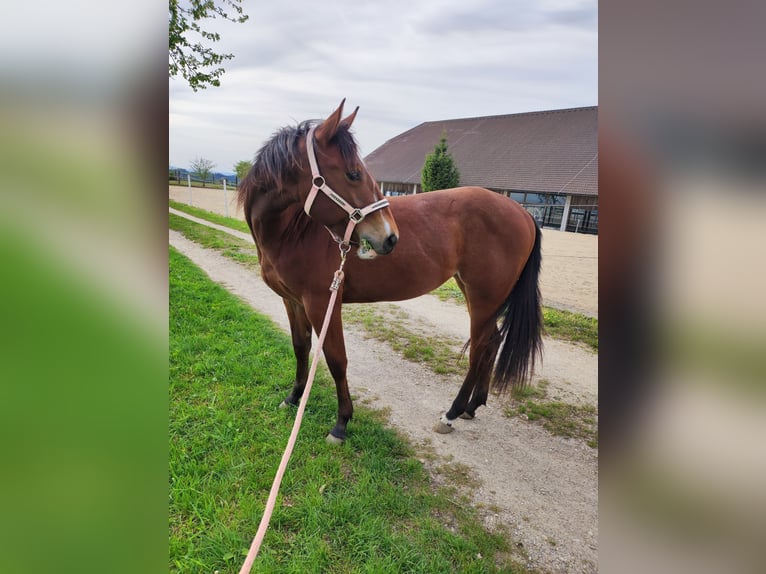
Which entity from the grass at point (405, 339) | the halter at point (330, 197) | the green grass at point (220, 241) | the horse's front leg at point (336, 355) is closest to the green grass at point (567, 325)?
the grass at point (405, 339)

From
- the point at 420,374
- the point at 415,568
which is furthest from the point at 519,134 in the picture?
the point at 415,568

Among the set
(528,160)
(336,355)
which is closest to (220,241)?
(336,355)

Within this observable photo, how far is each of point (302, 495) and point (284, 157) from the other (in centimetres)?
212

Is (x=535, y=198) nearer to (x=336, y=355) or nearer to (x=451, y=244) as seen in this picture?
(x=451, y=244)

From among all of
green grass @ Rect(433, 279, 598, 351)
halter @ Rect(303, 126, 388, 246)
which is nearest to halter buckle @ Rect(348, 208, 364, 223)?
halter @ Rect(303, 126, 388, 246)

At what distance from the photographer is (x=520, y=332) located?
10.7 ft

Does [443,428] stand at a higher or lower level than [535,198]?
lower

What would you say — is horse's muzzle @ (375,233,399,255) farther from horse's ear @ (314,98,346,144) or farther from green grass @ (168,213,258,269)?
green grass @ (168,213,258,269)

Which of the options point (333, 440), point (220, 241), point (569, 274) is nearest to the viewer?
point (333, 440)

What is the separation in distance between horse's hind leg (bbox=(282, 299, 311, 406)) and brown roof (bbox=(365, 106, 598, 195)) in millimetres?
20992

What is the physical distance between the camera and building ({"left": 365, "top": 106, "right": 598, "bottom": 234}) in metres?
21.4

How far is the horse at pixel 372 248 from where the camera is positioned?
2295 mm
